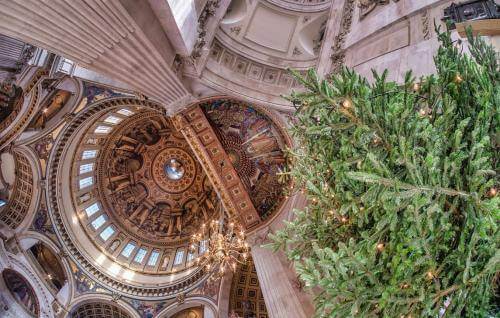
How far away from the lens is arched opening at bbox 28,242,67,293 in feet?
41.7

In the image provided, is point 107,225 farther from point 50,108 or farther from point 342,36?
point 342,36

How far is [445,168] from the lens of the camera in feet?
8.57

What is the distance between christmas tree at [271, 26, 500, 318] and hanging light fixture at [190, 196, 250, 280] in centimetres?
665

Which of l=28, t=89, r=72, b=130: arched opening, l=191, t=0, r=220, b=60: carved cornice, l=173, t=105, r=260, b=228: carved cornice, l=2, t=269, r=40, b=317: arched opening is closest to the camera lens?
l=191, t=0, r=220, b=60: carved cornice

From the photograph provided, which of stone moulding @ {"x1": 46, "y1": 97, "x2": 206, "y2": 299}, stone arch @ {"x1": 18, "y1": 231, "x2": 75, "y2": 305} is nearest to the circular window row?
stone moulding @ {"x1": 46, "y1": 97, "x2": 206, "y2": 299}

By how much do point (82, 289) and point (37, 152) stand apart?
5958mm

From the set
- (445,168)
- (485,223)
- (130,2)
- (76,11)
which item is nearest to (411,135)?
(445,168)

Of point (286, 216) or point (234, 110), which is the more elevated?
point (234, 110)

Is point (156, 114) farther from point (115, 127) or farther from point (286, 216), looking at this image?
point (286, 216)

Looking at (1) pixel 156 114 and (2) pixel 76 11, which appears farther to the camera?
(1) pixel 156 114

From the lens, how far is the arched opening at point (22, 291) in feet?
38.9

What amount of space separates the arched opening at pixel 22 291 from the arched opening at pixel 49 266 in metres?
0.63

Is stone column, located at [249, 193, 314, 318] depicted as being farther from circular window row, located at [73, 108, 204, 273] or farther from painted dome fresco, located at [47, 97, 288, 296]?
circular window row, located at [73, 108, 204, 273]

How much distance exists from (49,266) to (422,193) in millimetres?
15013
